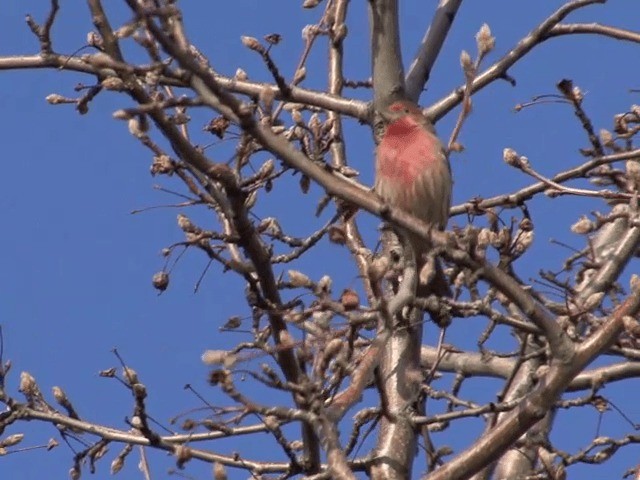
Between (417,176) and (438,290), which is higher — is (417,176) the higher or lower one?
the higher one

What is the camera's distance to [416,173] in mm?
7832

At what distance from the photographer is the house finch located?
758cm

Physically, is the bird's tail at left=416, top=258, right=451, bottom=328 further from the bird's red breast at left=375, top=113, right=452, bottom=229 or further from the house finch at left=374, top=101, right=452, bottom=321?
the bird's red breast at left=375, top=113, right=452, bottom=229

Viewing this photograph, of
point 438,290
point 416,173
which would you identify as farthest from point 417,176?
point 438,290

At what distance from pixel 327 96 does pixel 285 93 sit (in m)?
0.73

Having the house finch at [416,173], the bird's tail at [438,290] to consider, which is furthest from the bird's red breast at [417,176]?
the bird's tail at [438,290]

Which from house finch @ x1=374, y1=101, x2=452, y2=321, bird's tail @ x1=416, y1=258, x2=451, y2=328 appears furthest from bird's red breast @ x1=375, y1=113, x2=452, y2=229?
bird's tail @ x1=416, y1=258, x2=451, y2=328

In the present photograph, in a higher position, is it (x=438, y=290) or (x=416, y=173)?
(x=416, y=173)

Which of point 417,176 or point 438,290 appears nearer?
point 438,290

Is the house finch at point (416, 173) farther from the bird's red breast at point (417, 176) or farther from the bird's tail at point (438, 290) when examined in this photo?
the bird's tail at point (438, 290)

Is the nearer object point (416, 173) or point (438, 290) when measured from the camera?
point (438, 290)

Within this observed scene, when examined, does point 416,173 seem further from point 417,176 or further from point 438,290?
point 438,290

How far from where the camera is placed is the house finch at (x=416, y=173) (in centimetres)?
758

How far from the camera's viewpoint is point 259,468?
6156 millimetres
